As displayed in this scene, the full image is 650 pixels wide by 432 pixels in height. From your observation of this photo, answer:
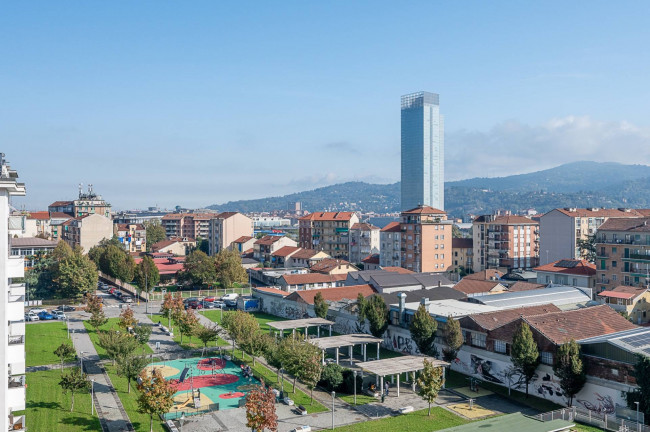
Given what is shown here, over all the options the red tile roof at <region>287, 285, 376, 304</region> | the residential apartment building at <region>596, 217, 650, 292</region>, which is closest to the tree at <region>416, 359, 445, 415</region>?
the red tile roof at <region>287, 285, 376, 304</region>

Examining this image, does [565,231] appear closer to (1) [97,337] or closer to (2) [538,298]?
(2) [538,298]

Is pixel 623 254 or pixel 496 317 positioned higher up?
pixel 623 254

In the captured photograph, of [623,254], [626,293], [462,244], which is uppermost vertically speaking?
[623,254]

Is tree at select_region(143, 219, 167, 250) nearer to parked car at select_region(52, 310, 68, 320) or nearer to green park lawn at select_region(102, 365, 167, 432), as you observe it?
parked car at select_region(52, 310, 68, 320)

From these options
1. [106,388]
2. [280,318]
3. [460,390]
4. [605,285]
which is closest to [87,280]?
[280,318]

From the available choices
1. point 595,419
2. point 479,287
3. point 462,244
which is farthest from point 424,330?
point 462,244

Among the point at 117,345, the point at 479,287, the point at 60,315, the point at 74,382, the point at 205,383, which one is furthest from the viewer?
the point at 479,287
